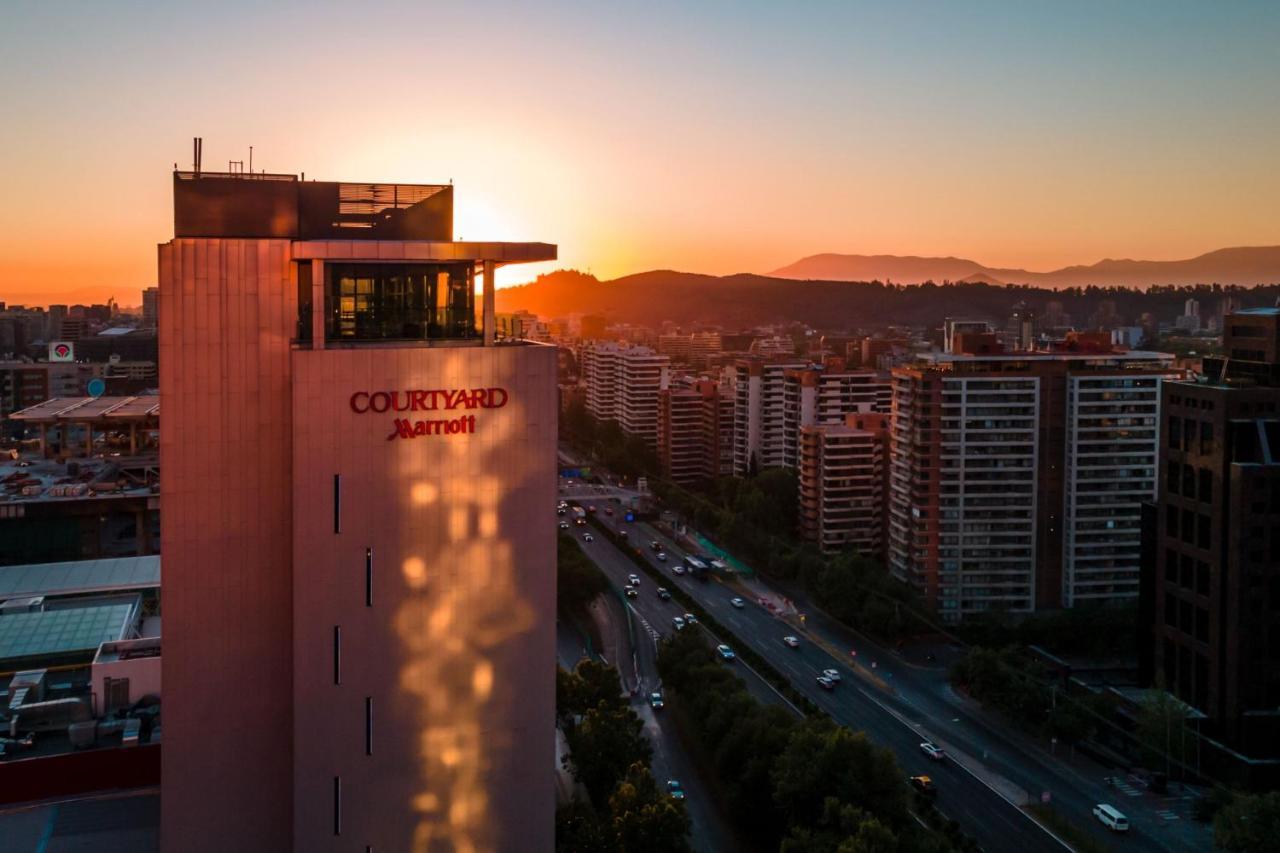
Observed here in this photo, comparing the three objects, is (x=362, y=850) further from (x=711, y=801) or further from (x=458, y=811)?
(x=711, y=801)

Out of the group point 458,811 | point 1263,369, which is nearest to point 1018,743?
point 1263,369

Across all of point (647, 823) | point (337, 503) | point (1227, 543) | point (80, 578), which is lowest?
point (647, 823)

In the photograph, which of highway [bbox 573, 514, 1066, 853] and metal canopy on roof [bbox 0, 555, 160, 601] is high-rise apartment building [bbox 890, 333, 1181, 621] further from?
metal canopy on roof [bbox 0, 555, 160, 601]

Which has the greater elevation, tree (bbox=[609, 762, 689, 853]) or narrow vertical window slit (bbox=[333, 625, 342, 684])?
narrow vertical window slit (bbox=[333, 625, 342, 684])

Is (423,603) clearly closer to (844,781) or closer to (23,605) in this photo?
(844,781)

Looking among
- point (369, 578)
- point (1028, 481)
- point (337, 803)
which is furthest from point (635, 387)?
point (337, 803)

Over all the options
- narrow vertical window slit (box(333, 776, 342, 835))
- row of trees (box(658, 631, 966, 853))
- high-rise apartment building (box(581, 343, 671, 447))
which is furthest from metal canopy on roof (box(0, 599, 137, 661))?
high-rise apartment building (box(581, 343, 671, 447))
